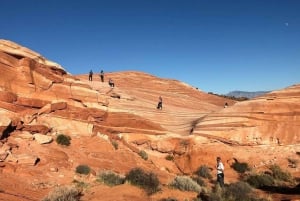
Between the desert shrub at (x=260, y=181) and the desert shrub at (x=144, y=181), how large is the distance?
7.75 meters

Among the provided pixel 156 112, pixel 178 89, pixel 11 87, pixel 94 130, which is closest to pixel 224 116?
pixel 156 112

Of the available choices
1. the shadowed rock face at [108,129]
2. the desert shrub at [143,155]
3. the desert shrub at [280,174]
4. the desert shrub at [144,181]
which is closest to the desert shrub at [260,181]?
the desert shrub at [280,174]

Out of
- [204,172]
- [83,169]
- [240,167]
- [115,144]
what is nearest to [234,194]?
[83,169]

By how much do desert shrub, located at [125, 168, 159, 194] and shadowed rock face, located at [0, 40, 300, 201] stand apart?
2823 mm

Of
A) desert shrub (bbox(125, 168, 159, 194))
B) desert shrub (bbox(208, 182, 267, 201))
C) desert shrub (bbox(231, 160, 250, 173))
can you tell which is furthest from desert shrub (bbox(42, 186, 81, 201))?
desert shrub (bbox(231, 160, 250, 173))

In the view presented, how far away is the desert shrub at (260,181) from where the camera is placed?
70.1ft

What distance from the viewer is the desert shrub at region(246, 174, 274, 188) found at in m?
21.4

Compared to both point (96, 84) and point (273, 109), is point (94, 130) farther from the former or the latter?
point (273, 109)

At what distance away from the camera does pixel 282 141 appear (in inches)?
1046

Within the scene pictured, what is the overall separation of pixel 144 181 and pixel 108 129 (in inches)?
413

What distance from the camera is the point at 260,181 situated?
849 inches

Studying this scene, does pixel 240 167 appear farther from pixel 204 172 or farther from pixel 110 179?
pixel 110 179

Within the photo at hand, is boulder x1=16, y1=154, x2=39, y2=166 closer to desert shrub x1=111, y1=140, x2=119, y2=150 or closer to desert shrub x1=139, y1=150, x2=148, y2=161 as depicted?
desert shrub x1=111, y1=140, x2=119, y2=150

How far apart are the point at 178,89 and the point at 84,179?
31333mm
